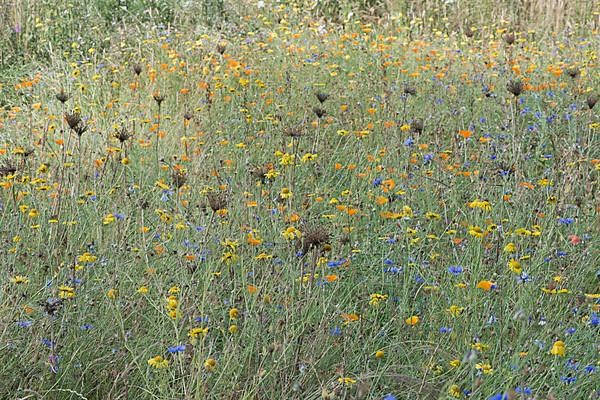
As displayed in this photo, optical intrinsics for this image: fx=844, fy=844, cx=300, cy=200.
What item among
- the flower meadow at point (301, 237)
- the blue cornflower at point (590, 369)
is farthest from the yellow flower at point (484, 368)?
the blue cornflower at point (590, 369)

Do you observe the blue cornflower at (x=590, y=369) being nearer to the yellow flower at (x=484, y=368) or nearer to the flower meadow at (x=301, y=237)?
the flower meadow at (x=301, y=237)

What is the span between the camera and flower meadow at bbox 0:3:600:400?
2.27 m

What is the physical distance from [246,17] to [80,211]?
15.6ft

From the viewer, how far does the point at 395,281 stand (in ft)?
9.77

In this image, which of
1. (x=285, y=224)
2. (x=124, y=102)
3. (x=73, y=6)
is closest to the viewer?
(x=285, y=224)

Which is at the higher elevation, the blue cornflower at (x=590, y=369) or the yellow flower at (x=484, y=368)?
the yellow flower at (x=484, y=368)

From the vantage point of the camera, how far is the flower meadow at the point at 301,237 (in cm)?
227

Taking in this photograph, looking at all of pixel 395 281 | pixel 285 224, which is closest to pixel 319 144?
pixel 285 224

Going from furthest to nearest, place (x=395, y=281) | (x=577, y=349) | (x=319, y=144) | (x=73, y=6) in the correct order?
(x=73, y=6) → (x=319, y=144) → (x=395, y=281) → (x=577, y=349)

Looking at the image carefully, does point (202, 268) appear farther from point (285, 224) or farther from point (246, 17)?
point (246, 17)

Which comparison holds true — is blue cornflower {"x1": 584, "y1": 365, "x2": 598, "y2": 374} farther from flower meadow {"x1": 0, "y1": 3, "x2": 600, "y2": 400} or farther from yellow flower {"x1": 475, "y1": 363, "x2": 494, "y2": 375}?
yellow flower {"x1": 475, "y1": 363, "x2": 494, "y2": 375}

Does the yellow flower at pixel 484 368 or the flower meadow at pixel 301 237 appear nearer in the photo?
the yellow flower at pixel 484 368

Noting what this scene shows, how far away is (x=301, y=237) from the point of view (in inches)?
97.7

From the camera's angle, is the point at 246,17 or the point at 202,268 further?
the point at 246,17
